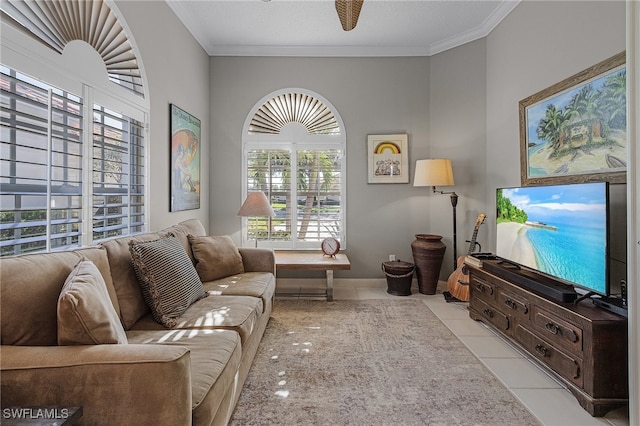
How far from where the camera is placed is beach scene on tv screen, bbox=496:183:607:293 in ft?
6.32

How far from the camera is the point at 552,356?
2086 mm

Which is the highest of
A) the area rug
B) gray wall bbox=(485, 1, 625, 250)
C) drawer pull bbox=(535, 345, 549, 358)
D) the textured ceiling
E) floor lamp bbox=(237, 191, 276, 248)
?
the textured ceiling

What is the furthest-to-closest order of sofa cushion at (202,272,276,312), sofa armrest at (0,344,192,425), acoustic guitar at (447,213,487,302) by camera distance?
1. acoustic guitar at (447,213,487,302)
2. sofa cushion at (202,272,276,312)
3. sofa armrest at (0,344,192,425)

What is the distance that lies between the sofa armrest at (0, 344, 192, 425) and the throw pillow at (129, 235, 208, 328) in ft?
2.59

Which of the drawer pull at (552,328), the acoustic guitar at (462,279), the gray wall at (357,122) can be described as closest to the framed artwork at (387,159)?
the gray wall at (357,122)

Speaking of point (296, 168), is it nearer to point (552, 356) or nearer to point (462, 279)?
point (462, 279)

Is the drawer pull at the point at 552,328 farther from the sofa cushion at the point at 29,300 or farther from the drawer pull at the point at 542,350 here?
the sofa cushion at the point at 29,300

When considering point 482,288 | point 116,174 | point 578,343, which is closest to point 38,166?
point 116,174

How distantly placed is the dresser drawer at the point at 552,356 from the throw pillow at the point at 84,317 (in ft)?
7.90

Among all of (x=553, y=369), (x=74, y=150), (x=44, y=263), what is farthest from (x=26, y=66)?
(x=553, y=369)

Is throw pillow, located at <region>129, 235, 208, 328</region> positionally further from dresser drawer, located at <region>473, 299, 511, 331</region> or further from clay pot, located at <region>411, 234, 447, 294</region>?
clay pot, located at <region>411, 234, 447, 294</region>

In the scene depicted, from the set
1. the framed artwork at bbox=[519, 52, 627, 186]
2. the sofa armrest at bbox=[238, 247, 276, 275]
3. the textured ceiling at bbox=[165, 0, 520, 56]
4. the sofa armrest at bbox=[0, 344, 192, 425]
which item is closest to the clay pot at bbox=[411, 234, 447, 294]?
the framed artwork at bbox=[519, 52, 627, 186]

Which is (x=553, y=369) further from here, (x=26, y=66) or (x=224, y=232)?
(x=224, y=232)

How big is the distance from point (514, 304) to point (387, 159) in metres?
2.47
